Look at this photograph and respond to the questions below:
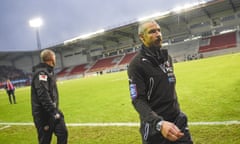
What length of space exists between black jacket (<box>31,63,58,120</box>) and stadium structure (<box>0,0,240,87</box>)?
4636 centimetres

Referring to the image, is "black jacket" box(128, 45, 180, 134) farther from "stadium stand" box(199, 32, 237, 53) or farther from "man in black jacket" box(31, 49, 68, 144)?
"stadium stand" box(199, 32, 237, 53)

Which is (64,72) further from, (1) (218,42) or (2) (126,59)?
(1) (218,42)

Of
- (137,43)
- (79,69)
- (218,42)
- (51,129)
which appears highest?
(137,43)

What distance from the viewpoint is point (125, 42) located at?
70438 millimetres

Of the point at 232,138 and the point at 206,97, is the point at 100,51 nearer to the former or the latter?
the point at 206,97

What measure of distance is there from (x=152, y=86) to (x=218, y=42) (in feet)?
173

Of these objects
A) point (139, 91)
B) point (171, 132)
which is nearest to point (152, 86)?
point (139, 91)

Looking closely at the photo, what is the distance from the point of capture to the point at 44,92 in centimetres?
486

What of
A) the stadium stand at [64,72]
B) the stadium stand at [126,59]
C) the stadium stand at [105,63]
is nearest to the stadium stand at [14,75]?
the stadium stand at [64,72]

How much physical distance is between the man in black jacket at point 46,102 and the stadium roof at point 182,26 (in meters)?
49.1

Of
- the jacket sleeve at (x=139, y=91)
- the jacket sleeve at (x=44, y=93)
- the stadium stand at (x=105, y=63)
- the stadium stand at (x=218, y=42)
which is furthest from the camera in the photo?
the stadium stand at (x=105, y=63)

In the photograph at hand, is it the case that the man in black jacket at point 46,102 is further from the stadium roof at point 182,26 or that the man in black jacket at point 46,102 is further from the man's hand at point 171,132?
the stadium roof at point 182,26

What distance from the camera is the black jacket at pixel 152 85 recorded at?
3174 millimetres

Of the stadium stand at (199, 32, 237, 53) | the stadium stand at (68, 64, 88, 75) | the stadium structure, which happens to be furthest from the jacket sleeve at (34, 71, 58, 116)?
the stadium stand at (68, 64, 88, 75)
